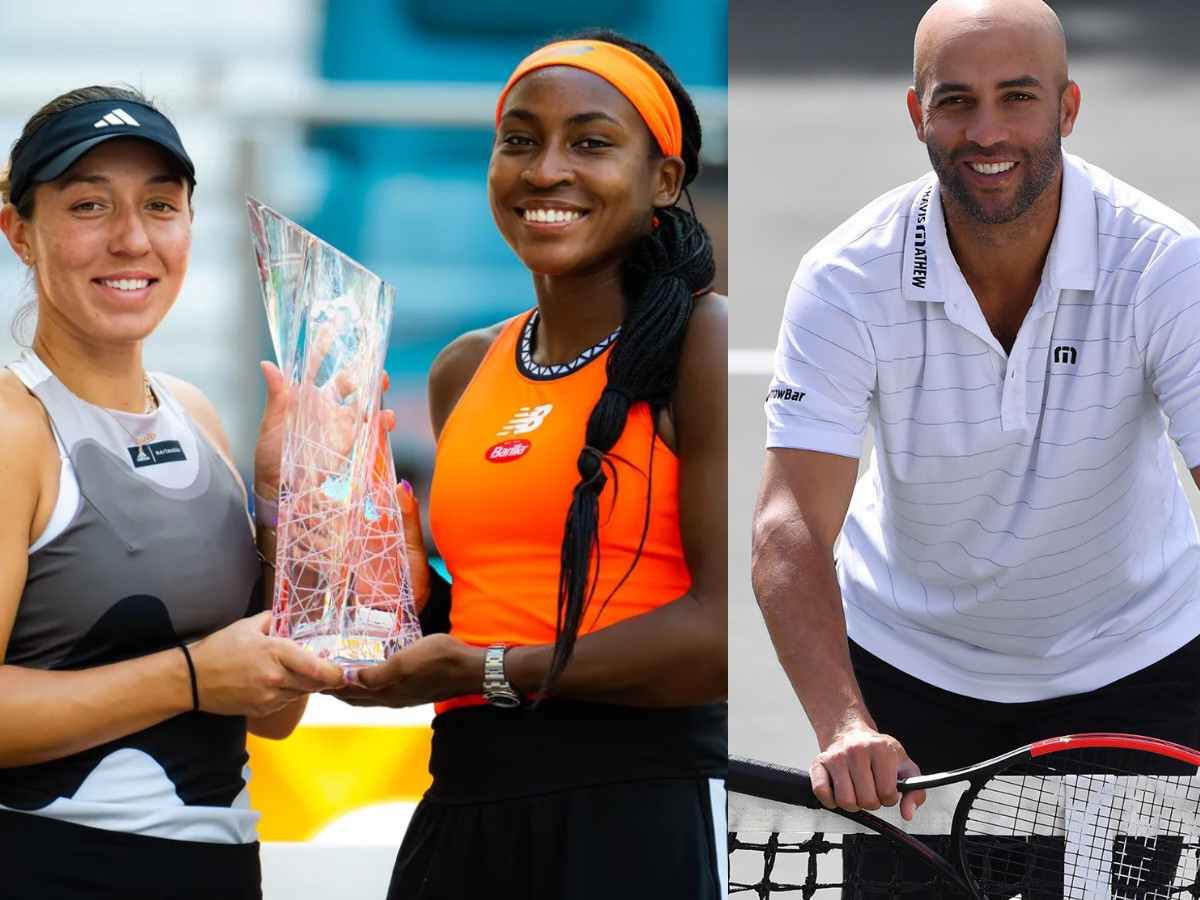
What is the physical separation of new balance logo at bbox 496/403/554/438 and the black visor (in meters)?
0.40

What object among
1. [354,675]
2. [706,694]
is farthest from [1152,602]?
[354,675]

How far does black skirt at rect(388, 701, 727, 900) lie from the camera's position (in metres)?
1.50

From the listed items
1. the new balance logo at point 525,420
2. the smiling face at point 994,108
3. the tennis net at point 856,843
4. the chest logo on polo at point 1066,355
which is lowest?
the tennis net at point 856,843

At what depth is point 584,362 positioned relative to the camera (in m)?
1.54

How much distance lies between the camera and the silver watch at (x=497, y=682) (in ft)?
4.89

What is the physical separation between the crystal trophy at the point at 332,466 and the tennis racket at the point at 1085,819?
501 mm

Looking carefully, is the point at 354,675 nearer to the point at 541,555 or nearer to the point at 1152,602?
the point at 541,555

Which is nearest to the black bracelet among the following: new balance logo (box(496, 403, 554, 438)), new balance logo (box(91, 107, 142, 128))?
new balance logo (box(496, 403, 554, 438))

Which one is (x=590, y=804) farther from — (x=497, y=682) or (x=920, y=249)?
(x=920, y=249)

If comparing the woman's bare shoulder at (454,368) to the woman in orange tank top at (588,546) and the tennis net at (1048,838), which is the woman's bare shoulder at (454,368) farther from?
the tennis net at (1048,838)

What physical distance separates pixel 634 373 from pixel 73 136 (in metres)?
0.55

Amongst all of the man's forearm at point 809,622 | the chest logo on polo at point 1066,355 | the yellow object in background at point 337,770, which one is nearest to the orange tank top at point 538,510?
the man's forearm at point 809,622

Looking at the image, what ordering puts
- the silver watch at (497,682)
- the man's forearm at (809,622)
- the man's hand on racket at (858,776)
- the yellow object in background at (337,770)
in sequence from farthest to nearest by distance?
1. the yellow object in background at (337,770)
2. the silver watch at (497,682)
3. the man's forearm at (809,622)
4. the man's hand on racket at (858,776)

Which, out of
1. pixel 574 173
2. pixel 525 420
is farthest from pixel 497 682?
pixel 574 173
